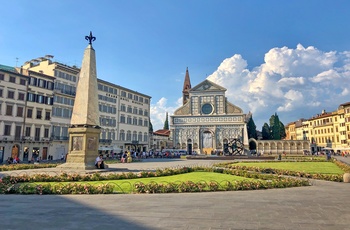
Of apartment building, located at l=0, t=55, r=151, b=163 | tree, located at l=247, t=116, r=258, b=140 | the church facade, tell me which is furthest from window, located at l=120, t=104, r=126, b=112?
tree, located at l=247, t=116, r=258, b=140

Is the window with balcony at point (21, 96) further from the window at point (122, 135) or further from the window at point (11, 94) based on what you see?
the window at point (122, 135)

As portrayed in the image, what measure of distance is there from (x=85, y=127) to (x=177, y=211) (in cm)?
1319

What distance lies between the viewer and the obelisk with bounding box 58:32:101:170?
19000 mm

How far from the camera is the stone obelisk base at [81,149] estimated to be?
18.8 m

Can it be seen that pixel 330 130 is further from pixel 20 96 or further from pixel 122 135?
pixel 20 96

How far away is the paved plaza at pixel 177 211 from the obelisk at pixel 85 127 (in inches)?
340

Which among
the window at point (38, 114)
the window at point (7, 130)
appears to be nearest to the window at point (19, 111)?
the window at point (7, 130)

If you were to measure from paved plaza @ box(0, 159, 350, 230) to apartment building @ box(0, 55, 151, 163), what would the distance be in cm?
3334

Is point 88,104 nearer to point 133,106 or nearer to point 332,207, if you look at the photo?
point 332,207

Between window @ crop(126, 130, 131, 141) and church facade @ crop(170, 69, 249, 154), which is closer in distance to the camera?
window @ crop(126, 130, 131, 141)

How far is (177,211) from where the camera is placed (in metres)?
7.73

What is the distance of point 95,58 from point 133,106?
142 feet

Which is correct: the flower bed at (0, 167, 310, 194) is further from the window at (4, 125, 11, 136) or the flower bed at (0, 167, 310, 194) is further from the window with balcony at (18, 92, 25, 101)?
the window with balcony at (18, 92, 25, 101)

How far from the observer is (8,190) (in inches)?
435
